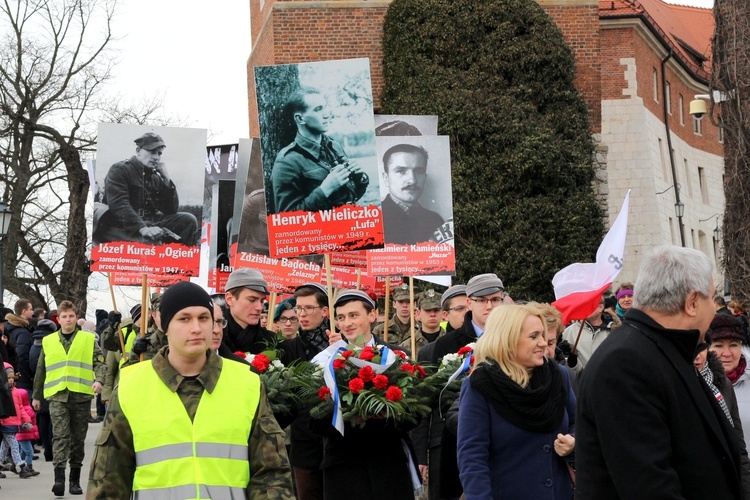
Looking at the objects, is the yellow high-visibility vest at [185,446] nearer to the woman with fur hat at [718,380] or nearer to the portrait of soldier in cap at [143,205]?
the woman with fur hat at [718,380]

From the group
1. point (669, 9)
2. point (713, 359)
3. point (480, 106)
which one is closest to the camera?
point (713, 359)

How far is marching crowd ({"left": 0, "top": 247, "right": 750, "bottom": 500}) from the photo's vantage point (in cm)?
413

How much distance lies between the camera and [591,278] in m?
9.40

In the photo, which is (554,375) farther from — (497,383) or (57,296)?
(57,296)

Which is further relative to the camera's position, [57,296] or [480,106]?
[57,296]

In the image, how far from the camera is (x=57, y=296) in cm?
3478

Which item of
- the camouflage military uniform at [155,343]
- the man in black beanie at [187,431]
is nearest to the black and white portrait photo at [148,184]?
the camouflage military uniform at [155,343]

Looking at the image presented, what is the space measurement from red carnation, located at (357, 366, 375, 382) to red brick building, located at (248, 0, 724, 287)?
78.7ft

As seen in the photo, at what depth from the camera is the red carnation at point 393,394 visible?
22.8 ft

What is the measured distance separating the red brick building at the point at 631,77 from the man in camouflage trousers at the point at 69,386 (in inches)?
664

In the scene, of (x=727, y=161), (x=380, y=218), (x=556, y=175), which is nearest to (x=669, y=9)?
(x=556, y=175)

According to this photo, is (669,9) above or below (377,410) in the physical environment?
above

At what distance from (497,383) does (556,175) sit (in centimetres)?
2310

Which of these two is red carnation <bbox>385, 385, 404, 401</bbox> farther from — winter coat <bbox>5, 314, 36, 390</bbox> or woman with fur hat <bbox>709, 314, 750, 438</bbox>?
winter coat <bbox>5, 314, 36, 390</bbox>
